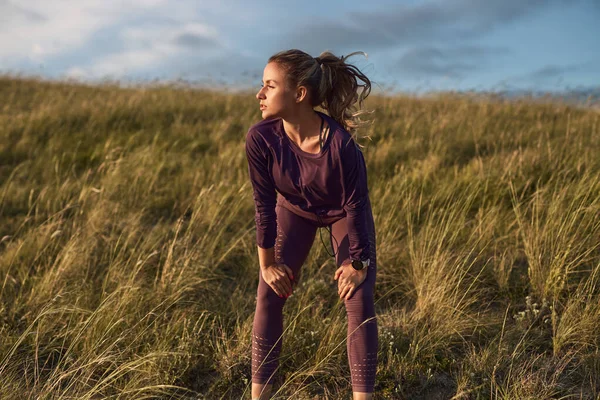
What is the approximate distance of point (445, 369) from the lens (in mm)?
2656

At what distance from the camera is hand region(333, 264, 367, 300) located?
7.13 ft

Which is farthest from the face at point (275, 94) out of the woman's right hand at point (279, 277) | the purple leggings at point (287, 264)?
the woman's right hand at point (279, 277)

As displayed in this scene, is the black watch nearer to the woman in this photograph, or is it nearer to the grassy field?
the woman

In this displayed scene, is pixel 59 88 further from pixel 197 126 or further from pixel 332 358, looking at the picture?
pixel 332 358

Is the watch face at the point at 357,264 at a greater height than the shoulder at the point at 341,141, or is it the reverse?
the shoulder at the point at 341,141

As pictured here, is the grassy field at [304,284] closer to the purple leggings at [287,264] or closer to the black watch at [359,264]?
the purple leggings at [287,264]

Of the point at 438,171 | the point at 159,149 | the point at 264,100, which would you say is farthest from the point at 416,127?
the point at 264,100

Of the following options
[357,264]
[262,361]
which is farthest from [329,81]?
[262,361]

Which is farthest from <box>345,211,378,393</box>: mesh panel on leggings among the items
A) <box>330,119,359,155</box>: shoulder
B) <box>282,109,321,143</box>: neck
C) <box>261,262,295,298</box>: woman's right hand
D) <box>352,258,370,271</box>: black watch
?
<box>282,109,321,143</box>: neck

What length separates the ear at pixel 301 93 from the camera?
2.12m

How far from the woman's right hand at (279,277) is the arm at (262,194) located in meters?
0.06

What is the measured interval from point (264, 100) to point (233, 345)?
4.85 feet

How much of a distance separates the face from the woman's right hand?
27.5 inches

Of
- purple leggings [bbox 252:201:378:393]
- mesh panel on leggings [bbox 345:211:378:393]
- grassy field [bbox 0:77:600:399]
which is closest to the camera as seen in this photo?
mesh panel on leggings [bbox 345:211:378:393]
